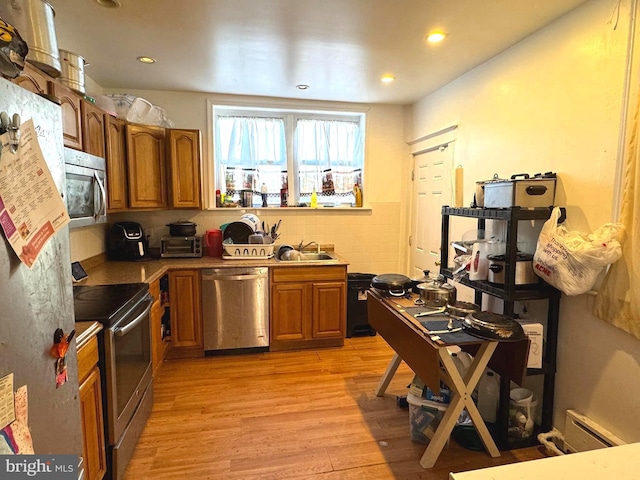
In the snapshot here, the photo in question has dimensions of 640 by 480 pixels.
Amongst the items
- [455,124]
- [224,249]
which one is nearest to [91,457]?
[224,249]

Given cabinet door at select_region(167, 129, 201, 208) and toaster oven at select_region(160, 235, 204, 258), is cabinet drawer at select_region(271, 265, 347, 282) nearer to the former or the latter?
toaster oven at select_region(160, 235, 204, 258)

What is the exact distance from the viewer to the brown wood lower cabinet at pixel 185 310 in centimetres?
324

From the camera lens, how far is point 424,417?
218 centimetres

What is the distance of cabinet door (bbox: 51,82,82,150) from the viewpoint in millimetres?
2046

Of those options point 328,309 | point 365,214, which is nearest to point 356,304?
point 328,309

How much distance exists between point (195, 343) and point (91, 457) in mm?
1709

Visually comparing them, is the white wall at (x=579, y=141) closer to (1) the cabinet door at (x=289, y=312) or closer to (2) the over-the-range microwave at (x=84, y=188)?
(1) the cabinet door at (x=289, y=312)

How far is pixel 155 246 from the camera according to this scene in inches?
149

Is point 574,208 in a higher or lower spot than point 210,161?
lower

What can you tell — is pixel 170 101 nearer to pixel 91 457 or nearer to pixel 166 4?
pixel 166 4

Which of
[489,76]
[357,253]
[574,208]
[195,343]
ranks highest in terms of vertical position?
[489,76]

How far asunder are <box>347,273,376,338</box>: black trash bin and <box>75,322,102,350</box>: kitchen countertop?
249cm

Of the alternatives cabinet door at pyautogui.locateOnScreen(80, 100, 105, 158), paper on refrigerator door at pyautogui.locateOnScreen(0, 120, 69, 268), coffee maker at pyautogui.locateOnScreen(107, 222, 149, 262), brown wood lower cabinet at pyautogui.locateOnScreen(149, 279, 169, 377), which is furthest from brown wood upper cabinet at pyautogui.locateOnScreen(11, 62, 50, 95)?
coffee maker at pyautogui.locateOnScreen(107, 222, 149, 262)

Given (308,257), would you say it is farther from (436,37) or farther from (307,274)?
(436,37)
